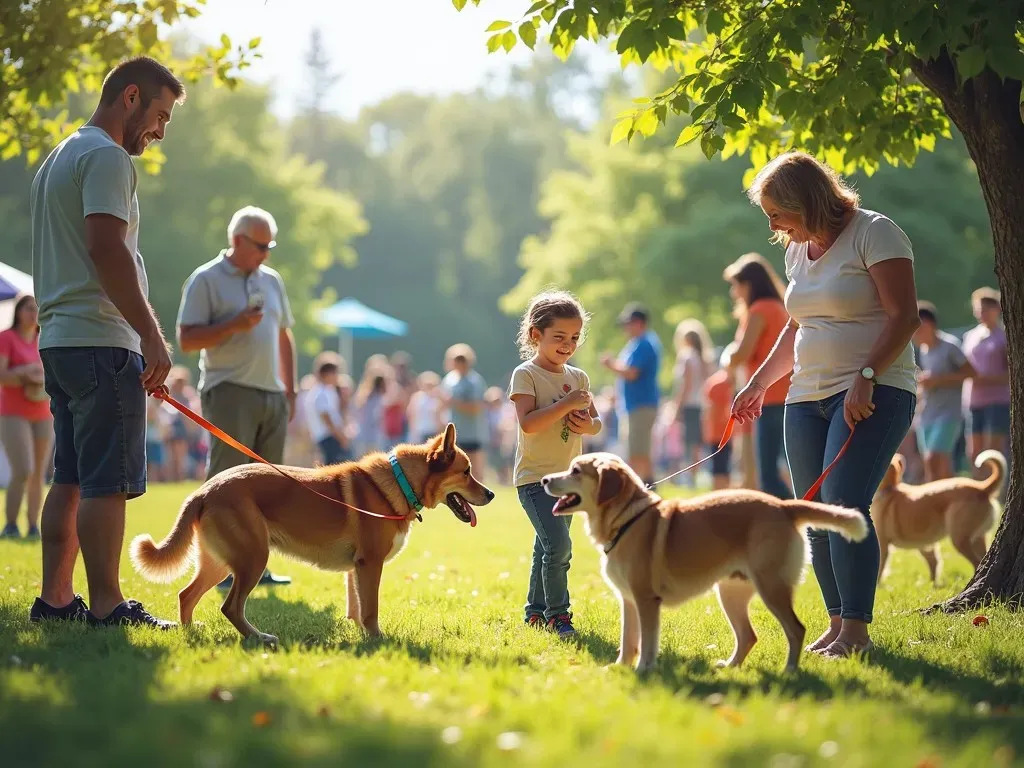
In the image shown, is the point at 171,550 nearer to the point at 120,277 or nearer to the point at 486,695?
the point at 120,277

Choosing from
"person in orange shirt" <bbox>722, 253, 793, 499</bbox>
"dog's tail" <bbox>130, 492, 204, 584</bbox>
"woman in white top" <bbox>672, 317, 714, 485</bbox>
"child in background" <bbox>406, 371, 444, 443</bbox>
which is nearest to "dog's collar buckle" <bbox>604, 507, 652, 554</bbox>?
"dog's tail" <bbox>130, 492, 204, 584</bbox>

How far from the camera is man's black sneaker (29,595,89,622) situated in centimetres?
588

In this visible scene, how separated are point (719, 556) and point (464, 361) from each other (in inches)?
520

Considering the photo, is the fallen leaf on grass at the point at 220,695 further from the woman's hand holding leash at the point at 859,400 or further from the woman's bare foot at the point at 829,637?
the woman's hand holding leash at the point at 859,400

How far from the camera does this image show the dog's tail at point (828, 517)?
4.84 meters

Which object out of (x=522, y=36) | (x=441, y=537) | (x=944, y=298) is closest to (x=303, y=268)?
(x=944, y=298)

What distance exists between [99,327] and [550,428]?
98.8 inches

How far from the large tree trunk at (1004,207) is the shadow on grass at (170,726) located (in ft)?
15.5

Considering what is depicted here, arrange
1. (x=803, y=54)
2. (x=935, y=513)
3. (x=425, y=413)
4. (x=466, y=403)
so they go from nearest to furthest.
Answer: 1. (x=803, y=54)
2. (x=935, y=513)
3. (x=466, y=403)
4. (x=425, y=413)

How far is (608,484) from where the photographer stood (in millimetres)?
5152

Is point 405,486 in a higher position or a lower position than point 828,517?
lower

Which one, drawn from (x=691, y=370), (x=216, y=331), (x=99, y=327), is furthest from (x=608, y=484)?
(x=691, y=370)

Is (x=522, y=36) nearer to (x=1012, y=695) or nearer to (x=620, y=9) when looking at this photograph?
(x=620, y=9)

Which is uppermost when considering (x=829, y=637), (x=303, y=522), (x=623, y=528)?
(x=623, y=528)
